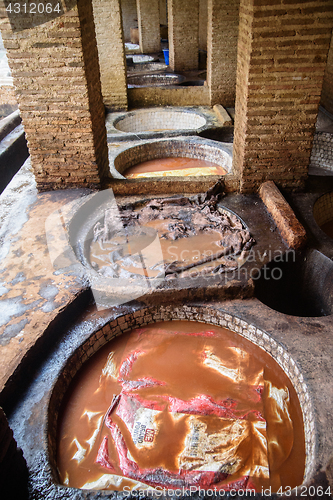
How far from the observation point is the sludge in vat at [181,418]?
2.60 meters

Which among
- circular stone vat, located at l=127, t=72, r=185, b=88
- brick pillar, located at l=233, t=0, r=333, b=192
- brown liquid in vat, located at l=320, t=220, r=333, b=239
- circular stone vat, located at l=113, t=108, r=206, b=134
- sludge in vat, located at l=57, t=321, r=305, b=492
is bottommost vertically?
brown liquid in vat, located at l=320, t=220, r=333, b=239

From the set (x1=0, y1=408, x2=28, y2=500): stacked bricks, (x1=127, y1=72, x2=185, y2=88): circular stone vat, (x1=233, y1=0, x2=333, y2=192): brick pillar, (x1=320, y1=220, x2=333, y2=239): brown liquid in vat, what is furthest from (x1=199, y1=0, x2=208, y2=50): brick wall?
(x1=0, y1=408, x2=28, y2=500): stacked bricks

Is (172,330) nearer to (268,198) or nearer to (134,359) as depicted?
(134,359)

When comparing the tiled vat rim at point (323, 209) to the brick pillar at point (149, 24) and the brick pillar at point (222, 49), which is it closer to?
the brick pillar at point (222, 49)

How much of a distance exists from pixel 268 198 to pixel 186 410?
2.91 metres

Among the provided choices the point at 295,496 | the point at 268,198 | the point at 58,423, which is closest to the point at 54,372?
the point at 58,423

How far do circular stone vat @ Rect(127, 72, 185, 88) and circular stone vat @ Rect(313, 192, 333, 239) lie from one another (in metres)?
8.36

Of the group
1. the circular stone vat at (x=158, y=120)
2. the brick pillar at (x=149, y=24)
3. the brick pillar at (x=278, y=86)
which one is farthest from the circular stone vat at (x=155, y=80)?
the brick pillar at (x=278, y=86)

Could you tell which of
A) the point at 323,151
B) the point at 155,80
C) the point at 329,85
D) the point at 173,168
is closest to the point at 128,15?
the point at 155,80

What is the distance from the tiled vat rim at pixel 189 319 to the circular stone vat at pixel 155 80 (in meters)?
10.2

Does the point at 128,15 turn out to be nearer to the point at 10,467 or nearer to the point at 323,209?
the point at 323,209

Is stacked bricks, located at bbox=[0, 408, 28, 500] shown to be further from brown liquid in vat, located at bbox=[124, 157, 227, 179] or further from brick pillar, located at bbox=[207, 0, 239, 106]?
brick pillar, located at bbox=[207, 0, 239, 106]

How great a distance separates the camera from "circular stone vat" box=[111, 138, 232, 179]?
274 inches

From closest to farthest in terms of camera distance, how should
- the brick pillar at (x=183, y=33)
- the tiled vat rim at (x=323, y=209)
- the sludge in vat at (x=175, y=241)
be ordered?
the sludge in vat at (x=175, y=241)
the tiled vat rim at (x=323, y=209)
the brick pillar at (x=183, y=33)
